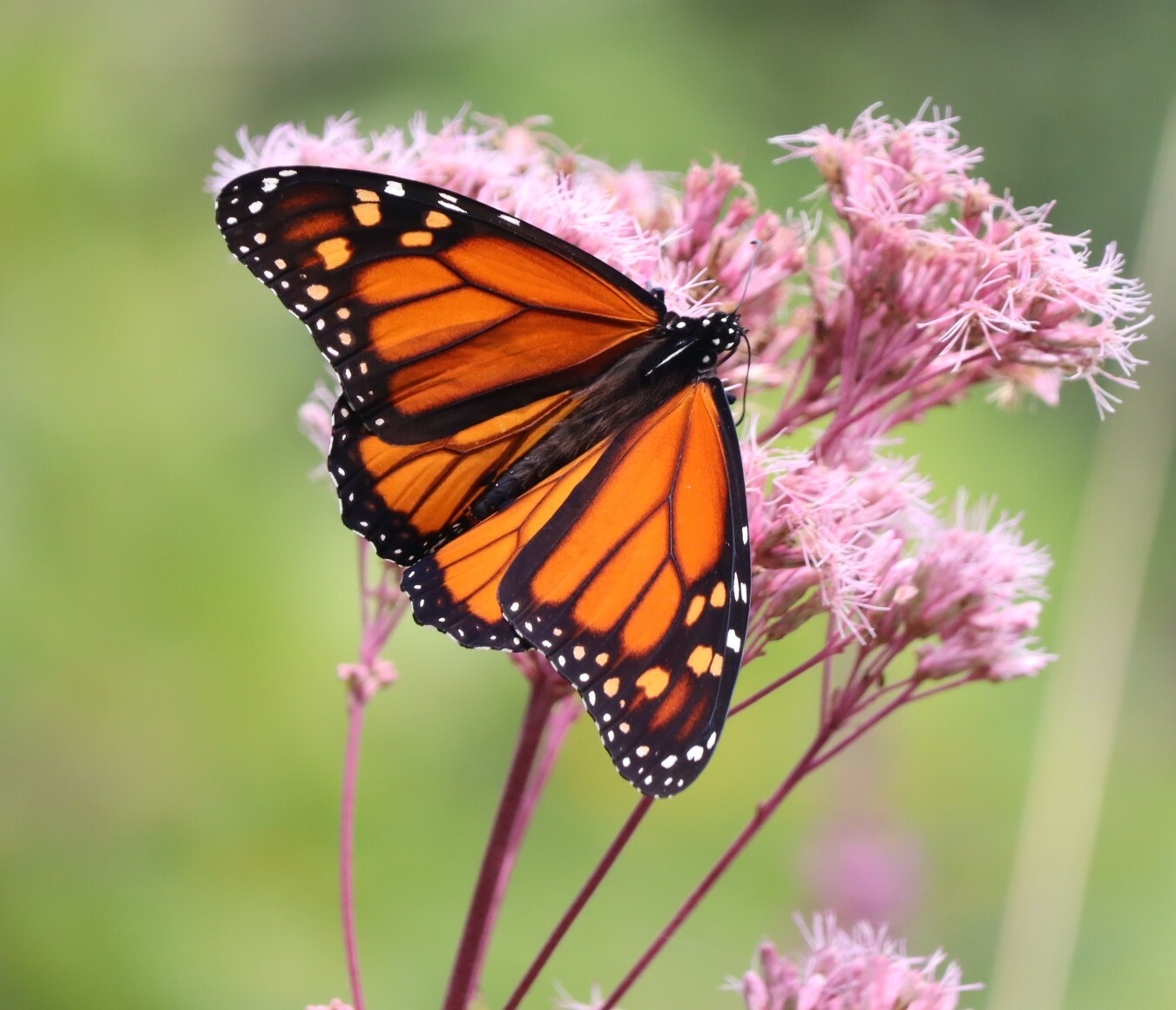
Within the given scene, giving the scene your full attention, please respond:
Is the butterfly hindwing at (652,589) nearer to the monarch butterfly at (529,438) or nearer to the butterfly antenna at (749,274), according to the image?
the monarch butterfly at (529,438)

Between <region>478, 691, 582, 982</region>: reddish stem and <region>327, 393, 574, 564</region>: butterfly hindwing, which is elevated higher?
<region>327, 393, 574, 564</region>: butterfly hindwing

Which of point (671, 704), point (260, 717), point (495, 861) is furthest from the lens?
point (260, 717)

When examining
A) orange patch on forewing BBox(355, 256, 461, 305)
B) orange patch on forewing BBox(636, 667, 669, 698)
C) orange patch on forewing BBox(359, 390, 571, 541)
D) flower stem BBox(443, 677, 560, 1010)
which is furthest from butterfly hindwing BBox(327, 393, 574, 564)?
orange patch on forewing BBox(636, 667, 669, 698)

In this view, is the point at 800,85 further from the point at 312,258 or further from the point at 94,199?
the point at 312,258

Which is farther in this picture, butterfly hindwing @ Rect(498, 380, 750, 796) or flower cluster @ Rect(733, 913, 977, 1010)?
flower cluster @ Rect(733, 913, 977, 1010)

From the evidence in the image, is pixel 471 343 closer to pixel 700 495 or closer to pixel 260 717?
pixel 700 495

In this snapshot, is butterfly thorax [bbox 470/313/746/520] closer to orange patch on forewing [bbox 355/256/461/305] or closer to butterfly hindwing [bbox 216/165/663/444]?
butterfly hindwing [bbox 216/165/663/444]

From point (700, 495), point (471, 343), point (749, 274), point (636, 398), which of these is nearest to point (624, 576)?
point (700, 495)
